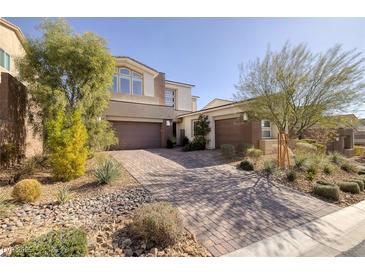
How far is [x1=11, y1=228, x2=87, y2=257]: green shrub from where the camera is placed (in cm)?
275

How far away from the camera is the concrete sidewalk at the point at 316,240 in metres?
3.58

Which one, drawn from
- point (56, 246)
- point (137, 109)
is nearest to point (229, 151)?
point (137, 109)

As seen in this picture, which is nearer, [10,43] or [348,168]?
[348,168]

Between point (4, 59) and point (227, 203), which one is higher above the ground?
point (4, 59)

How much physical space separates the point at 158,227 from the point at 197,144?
12.8 metres

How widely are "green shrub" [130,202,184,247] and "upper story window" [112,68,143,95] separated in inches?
574

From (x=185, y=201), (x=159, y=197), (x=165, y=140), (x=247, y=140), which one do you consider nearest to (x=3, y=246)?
(x=159, y=197)

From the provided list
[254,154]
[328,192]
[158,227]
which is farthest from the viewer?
[254,154]

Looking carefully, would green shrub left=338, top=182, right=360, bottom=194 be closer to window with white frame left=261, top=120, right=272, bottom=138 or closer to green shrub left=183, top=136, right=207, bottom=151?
window with white frame left=261, top=120, right=272, bottom=138

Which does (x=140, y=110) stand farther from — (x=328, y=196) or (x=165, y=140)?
(x=328, y=196)

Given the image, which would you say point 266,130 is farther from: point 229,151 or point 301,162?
point 301,162

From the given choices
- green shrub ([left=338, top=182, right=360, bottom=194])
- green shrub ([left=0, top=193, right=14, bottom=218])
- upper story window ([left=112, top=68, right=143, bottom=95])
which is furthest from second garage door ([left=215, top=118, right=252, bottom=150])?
green shrub ([left=0, top=193, right=14, bottom=218])

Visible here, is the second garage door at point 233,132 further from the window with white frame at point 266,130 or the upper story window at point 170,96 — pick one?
the upper story window at point 170,96

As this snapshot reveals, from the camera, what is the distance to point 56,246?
2871mm
